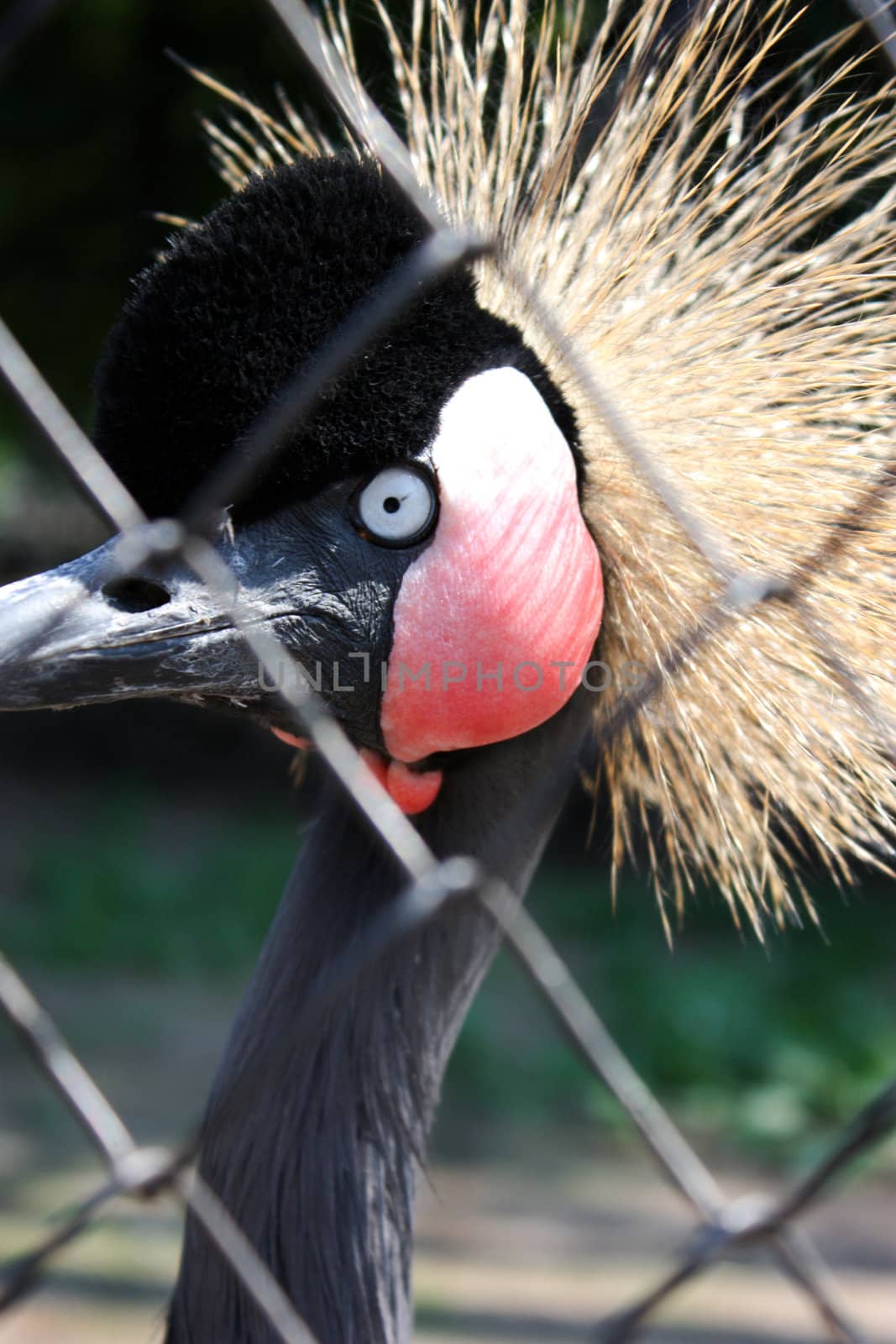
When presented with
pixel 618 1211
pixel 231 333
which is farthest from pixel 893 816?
pixel 618 1211

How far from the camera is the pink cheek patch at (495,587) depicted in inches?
43.6

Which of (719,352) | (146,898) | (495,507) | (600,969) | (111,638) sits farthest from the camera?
(146,898)

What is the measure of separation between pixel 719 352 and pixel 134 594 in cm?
58

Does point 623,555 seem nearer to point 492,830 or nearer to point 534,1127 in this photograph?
point 492,830

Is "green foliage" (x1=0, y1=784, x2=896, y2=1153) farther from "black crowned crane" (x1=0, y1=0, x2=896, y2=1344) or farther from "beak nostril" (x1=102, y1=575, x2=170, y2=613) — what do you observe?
"beak nostril" (x1=102, y1=575, x2=170, y2=613)

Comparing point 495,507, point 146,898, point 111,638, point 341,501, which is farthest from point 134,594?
point 146,898

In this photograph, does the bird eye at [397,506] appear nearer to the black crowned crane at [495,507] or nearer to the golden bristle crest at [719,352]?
the black crowned crane at [495,507]

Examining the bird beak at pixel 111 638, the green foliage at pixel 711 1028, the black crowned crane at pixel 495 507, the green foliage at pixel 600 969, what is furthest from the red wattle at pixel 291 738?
the green foliage at pixel 711 1028

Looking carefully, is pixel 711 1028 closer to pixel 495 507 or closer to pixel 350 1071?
pixel 350 1071

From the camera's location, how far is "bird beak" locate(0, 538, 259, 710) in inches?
37.1

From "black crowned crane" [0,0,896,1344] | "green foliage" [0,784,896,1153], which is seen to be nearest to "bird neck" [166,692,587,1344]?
"black crowned crane" [0,0,896,1344]

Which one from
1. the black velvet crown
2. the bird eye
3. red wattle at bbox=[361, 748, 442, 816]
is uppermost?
the black velvet crown

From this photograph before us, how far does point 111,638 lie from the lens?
0.99 m

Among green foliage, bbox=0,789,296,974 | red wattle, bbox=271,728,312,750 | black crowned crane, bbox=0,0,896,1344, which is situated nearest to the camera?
black crowned crane, bbox=0,0,896,1344
